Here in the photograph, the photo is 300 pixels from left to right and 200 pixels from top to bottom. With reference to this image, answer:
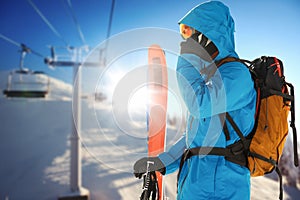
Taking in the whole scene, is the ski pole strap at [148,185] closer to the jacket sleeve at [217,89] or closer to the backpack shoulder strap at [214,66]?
the jacket sleeve at [217,89]

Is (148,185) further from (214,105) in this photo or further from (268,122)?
(268,122)

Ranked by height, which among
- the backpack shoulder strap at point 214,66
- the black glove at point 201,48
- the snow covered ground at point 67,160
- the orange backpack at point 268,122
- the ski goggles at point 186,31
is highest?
the ski goggles at point 186,31

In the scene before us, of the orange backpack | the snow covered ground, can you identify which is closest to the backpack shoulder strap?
the orange backpack

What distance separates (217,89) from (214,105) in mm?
85

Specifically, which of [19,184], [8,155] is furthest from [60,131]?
[19,184]

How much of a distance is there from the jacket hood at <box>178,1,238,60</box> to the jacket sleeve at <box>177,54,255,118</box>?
0.53ft

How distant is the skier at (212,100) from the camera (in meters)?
1.08

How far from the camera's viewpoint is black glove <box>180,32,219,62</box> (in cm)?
118

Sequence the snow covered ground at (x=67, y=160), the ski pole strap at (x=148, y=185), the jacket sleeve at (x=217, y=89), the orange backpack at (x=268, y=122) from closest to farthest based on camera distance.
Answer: the jacket sleeve at (x=217, y=89) → the orange backpack at (x=268, y=122) → the ski pole strap at (x=148, y=185) → the snow covered ground at (x=67, y=160)

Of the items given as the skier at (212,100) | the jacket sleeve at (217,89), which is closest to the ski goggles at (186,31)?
the skier at (212,100)

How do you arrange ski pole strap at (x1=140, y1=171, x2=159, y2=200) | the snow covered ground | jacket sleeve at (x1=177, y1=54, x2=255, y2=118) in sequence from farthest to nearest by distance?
the snow covered ground < ski pole strap at (x1=140, y1=171, x2=159, y2=200) < jacket sleeve at (x1=177, y1=54, x2=255, y2=118)

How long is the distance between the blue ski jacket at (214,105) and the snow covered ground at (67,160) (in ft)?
1.13

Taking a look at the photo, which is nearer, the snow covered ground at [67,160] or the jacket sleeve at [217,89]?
the jacket sleeve at [217,89]

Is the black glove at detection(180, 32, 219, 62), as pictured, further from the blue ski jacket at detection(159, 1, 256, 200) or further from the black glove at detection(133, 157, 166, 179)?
the black glove at detection(133, 157, 166, 179)
